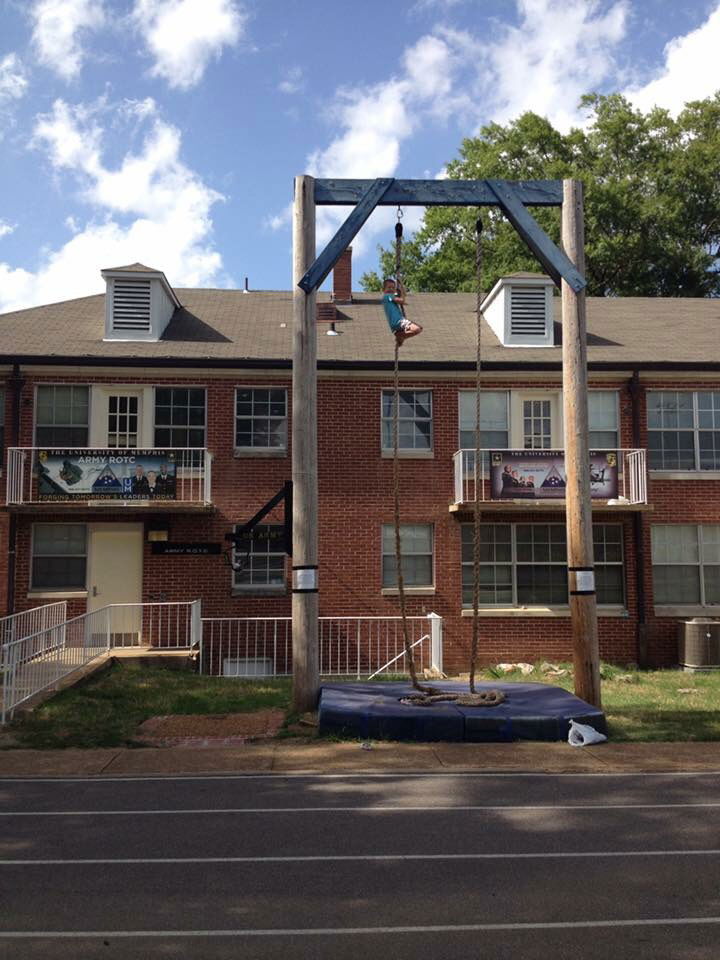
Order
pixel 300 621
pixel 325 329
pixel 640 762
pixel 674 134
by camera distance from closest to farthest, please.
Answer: pixel 640 762 → pixel 300 621 → pixel 325 329 → pixel 674 134

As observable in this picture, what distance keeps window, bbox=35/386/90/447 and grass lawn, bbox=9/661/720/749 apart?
5.37 m

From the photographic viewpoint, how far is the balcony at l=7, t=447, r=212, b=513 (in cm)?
1784

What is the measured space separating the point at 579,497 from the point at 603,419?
8567 millimetres

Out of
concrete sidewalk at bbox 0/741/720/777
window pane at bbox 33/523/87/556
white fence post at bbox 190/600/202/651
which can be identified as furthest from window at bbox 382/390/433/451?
concrete sidewalk at bbox 0/741/720/777

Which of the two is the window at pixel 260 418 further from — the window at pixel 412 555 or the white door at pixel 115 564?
the window at pixel 412 555

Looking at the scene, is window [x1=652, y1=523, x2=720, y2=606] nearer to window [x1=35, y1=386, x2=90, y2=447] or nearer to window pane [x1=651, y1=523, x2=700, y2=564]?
window pane [x1=651, y1=523, x2=700, y2=564]

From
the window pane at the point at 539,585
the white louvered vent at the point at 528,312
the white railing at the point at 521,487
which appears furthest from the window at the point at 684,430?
the window pane at the point at 539,585

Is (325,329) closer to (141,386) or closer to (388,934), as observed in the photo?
(141,386)

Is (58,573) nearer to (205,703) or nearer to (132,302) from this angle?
(132,302)

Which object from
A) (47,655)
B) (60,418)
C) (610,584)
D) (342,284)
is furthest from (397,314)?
(342,284)

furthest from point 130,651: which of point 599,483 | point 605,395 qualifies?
point 605,395

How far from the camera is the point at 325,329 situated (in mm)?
21172

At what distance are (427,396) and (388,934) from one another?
15.6 meters

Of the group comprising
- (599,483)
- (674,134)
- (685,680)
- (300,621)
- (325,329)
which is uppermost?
(674,134)
